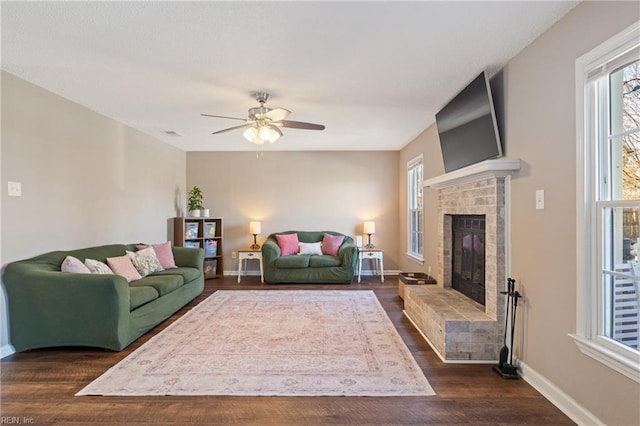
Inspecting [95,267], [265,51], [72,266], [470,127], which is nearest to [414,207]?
[470,127]

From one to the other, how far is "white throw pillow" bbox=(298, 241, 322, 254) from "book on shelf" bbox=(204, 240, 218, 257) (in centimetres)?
159

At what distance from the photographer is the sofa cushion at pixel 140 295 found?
3193mm

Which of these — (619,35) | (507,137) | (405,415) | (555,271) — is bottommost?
(405,415)

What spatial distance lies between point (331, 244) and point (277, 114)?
344 centimetres

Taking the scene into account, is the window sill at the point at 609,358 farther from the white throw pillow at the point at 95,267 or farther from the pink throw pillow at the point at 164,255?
the pink throw pillow at the point at 164,255

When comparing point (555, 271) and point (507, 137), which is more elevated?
point (507, 137)

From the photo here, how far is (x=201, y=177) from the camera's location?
679cm

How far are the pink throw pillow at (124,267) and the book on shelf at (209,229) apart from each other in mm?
2303

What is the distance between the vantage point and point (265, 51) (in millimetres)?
2510

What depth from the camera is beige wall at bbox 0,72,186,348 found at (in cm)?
301

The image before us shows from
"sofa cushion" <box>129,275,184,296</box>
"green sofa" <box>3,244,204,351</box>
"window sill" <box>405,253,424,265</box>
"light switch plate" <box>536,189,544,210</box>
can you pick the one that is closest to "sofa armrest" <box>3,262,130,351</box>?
"green sofa" <box>3,244,204,351</box>

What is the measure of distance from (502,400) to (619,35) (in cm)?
214

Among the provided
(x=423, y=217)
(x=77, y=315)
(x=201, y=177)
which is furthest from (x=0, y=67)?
(x=423, y=217)

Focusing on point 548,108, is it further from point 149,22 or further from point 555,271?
point 149,22
